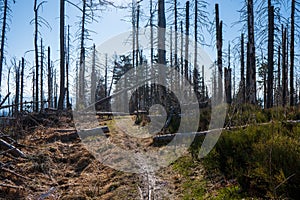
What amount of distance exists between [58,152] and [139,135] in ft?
8.14

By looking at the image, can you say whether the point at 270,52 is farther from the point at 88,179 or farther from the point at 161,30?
the point at 88,179

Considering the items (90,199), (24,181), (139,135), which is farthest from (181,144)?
(24,181)

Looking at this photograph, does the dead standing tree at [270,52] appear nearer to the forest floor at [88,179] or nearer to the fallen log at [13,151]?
the forest floor at [88,179]

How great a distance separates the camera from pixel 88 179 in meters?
4.90

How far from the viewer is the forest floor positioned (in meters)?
4.09

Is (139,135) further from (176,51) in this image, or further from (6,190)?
(176,51)

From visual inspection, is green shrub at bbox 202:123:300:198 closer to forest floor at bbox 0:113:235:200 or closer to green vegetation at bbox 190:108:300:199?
green vegetation at bbox 190:108:300:199

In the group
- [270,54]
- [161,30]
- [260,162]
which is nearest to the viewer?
[260,162]

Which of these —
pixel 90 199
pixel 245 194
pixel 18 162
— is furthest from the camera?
pixel 18 162

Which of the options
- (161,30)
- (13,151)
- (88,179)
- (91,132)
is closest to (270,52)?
(161,30)

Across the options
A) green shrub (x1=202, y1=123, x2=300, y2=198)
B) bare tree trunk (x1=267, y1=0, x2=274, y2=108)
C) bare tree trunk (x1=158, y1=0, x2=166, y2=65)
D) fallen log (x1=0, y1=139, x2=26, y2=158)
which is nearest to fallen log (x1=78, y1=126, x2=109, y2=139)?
fallen log (x1=0, y1=139, x2=26, y2=158)

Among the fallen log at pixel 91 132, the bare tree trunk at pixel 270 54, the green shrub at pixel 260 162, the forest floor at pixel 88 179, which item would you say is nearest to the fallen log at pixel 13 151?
the forest floor at pixel 88 179

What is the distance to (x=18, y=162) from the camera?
5.25m

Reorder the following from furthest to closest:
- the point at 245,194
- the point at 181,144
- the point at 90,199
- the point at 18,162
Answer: the point at 181,144, the point at 18,162, the point at 90,199, the point at 245,194
